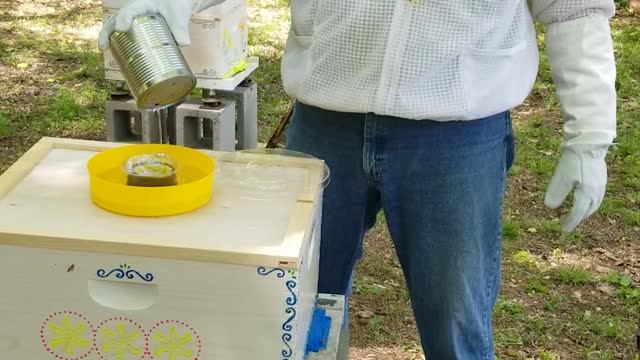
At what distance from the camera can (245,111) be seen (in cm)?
345

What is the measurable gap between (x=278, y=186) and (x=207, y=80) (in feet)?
4.46

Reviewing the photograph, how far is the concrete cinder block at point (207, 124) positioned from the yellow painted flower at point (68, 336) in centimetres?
163

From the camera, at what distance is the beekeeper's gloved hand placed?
1628mm

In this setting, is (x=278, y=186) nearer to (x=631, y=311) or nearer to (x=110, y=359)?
(x=110, y=359)

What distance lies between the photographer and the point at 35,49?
18.5 ft

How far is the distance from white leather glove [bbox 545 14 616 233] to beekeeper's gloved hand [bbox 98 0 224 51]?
793 millimetres

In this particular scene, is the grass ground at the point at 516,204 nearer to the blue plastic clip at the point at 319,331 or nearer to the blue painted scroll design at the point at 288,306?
the blue plastic clip at the point at 319,331

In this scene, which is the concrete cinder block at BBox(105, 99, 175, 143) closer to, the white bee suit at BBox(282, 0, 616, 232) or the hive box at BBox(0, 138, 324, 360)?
the white bee suit at BBox(282, 0, 616, 232)

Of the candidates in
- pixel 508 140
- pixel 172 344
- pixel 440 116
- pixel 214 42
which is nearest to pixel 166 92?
pixel 172 344

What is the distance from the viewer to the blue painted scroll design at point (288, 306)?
147 centimetres

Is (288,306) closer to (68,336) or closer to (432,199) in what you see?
(68,336)

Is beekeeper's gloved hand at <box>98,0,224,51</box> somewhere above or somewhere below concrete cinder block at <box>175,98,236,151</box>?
above

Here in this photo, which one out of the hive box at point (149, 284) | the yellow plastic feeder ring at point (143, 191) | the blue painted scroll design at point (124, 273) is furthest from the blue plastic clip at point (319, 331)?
the blue painted scroll design at point (124, 273)

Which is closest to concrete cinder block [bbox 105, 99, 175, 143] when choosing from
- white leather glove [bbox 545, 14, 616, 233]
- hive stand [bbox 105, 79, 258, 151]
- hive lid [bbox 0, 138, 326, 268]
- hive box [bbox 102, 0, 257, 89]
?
hive stand [bbox 105, 79, 258, 151]
